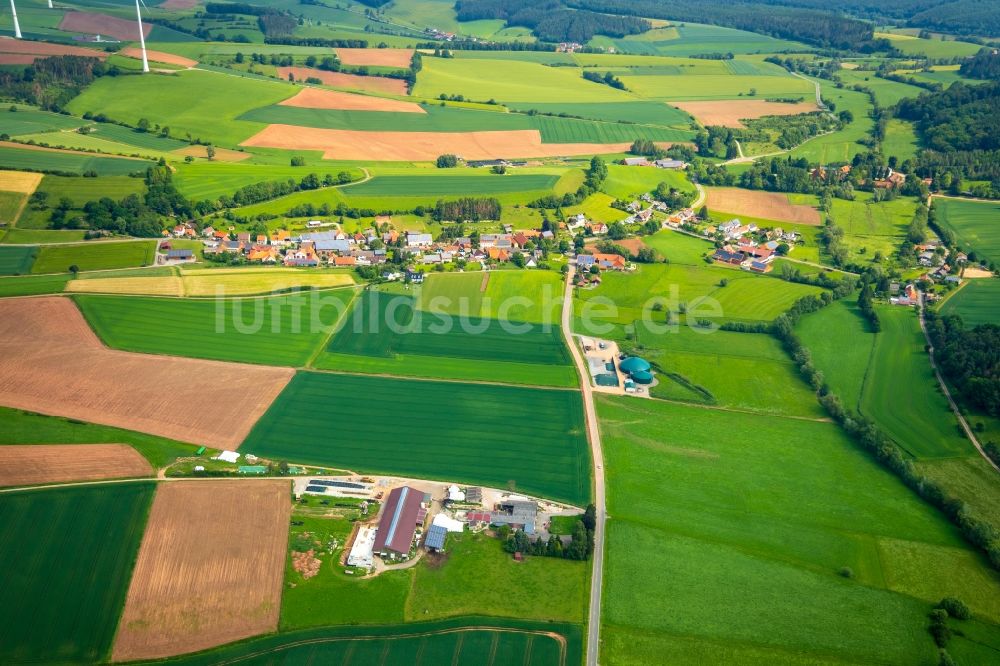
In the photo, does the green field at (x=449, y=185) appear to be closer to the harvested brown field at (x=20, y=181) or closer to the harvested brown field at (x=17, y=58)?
the harvested brown field at (x=20, y=181)

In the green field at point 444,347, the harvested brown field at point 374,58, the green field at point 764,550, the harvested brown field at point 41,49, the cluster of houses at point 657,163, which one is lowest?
the green field at point 764,550

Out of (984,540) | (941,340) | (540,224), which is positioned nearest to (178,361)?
(540,224)

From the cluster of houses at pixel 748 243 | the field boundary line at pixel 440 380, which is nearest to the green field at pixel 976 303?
the cluster of houses at pixel 748 243

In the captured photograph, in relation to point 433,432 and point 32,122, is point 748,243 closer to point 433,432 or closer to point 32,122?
point 433,432

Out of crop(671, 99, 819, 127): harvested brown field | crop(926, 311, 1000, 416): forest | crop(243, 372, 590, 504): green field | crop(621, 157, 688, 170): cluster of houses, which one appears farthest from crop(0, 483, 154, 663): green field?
crop(671, 99, 819, 127): harvested brown field

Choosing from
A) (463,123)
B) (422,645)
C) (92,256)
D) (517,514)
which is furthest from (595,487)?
(463,123)

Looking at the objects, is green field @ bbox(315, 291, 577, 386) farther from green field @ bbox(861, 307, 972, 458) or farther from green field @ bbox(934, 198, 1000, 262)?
green field @ bbox(934, 198, 1000, 262)
